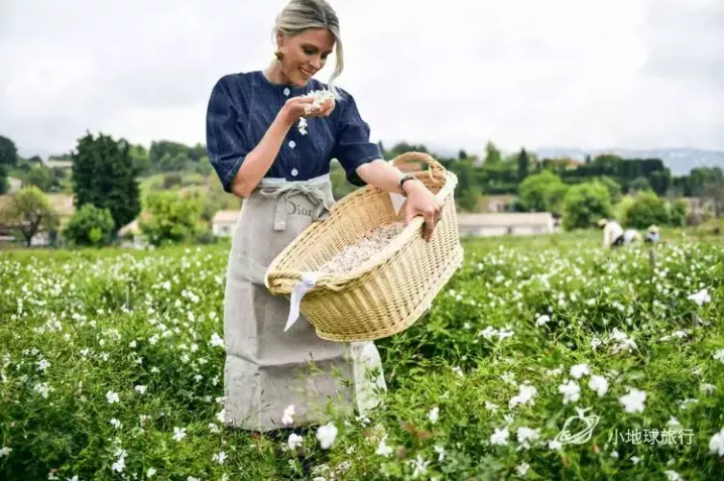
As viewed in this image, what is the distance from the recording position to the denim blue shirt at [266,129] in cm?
327

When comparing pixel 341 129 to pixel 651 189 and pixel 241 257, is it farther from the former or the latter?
pixel 651 189

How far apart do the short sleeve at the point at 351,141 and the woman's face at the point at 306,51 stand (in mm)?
282

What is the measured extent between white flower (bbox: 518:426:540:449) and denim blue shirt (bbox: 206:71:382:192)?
1.57 m

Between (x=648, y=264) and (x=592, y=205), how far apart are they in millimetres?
27960

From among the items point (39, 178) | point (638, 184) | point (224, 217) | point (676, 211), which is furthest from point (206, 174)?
point (39, 178)

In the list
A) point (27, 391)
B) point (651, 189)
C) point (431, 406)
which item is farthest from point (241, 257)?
point (651, 189)

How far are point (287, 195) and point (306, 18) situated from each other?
0.70 m

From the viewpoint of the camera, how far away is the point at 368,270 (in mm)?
2832

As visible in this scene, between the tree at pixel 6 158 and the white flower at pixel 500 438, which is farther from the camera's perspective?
the tree at pixel 6 158

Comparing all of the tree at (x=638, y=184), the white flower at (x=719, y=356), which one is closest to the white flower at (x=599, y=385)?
the white flower at (x=719, y=356)

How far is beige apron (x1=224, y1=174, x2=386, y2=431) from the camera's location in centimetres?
340

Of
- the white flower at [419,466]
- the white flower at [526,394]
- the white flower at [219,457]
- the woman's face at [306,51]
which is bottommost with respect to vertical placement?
the white flower at [219,457]

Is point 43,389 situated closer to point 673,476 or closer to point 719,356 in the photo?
point 673,476

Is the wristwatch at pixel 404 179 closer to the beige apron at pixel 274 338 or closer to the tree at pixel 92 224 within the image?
the beige apron at pixel 274 338
